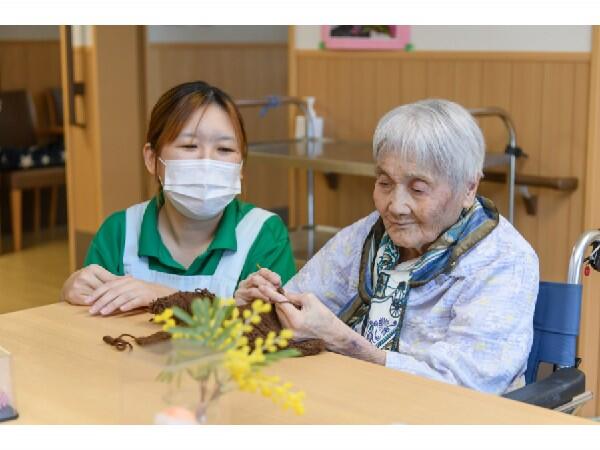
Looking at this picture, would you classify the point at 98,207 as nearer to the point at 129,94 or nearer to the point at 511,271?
the point at 129,94

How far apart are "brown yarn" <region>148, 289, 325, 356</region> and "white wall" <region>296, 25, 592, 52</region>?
1905mm

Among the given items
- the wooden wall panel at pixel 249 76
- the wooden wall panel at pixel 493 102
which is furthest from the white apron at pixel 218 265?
the wooden wall panel at pixel 249 76

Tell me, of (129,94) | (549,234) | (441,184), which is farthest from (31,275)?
(441,184)

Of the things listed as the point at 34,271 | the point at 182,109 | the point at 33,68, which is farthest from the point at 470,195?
the point at 33,68

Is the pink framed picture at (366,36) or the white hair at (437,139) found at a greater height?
the pink framed picture at (366,36)

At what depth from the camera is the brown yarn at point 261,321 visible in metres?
1.79

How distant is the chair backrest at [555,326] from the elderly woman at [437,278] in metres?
0.11

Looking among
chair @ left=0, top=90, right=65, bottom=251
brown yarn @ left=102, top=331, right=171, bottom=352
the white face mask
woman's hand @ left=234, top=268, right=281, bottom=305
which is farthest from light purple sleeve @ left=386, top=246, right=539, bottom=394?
chair @ left=0, top=90, right=65, bottom=251

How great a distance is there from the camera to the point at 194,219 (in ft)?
7.78

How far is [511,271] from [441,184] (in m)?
0.21

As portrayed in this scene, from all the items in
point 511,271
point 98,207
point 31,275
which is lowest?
point 31,275

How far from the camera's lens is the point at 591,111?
10.9 ft

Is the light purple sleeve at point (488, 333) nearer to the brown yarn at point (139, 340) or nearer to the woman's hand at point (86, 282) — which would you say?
the brown yarn at point (139, 340)

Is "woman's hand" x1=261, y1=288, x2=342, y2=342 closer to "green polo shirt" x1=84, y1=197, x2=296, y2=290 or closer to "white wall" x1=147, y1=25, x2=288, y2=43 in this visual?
"green polo shirt" x1=84, y1=197, x2=296, y2=290
